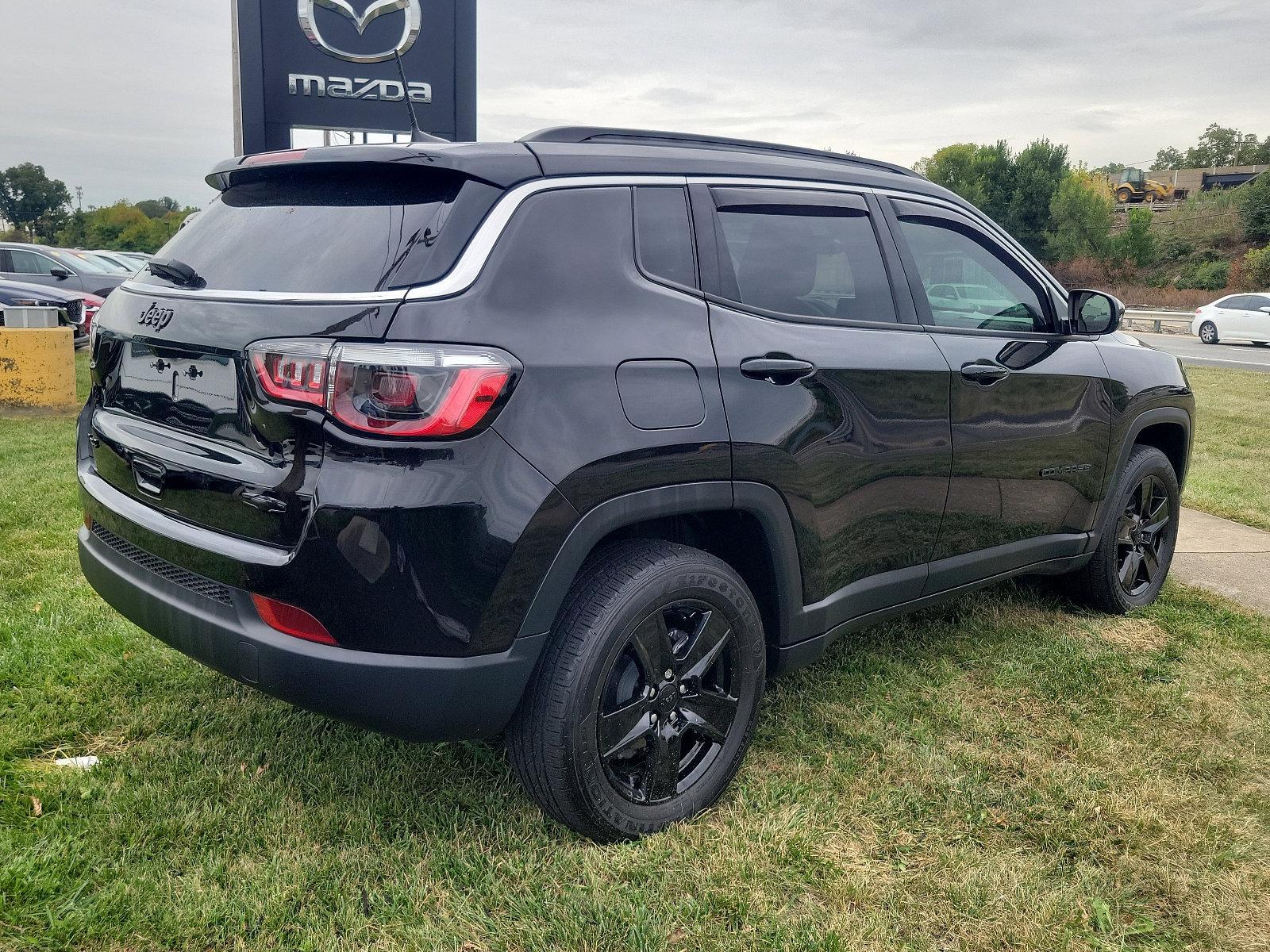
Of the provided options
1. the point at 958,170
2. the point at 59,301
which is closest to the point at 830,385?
the point at 59,301

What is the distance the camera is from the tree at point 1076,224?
2414 inches

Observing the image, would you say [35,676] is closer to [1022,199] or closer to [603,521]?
[603,521]

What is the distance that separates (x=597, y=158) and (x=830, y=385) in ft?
2.98

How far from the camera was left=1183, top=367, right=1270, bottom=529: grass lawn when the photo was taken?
263 inches

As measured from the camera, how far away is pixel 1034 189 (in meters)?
62.7

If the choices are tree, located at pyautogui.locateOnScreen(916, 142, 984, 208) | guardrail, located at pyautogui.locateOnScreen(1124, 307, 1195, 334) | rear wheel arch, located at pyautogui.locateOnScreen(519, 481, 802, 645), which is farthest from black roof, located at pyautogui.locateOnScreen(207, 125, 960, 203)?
tree, located at pyautogui.locateOnScreen(916, 142, 984, 208)

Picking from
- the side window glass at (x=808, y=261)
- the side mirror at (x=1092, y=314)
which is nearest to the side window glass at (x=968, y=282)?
the side mirror at (x=1092, y=314)

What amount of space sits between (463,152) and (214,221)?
86 centimetres

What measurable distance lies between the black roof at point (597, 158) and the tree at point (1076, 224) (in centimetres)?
6512

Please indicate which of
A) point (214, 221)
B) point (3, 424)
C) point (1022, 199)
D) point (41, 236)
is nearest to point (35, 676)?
point (214, 221)

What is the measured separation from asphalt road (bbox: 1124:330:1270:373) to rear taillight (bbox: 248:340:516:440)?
16.6 meters

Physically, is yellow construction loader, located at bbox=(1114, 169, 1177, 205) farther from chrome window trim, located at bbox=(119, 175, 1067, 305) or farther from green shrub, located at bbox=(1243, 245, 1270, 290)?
chrome window trim, located at bbox=(119, 175, 1067, 305)

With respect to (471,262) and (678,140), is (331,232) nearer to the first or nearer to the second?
(471,262)

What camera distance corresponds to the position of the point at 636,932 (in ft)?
7.25
